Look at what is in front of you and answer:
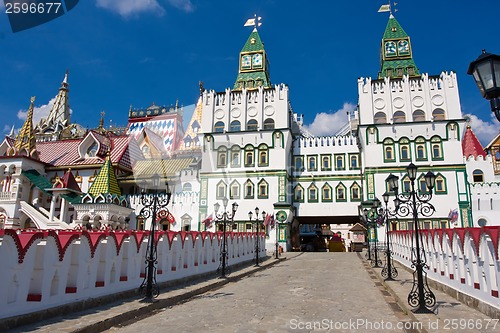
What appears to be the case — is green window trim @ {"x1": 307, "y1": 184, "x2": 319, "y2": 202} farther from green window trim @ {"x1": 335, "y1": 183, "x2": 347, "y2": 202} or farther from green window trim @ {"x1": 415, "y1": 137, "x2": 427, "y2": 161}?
green window trim @ {"x1": 415, "y1": 137, "x2": 427, "y2": 161}

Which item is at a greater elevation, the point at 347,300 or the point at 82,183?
the point at 82,183

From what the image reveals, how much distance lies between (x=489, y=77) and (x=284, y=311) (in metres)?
5.69

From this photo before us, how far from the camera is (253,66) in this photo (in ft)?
129

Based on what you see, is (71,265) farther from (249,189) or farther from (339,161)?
(339,161)

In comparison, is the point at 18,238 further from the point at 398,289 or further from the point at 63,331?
the point at 398,289

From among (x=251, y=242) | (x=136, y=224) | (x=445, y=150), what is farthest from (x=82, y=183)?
(x=445, y=150)

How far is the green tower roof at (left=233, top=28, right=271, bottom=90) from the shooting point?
38.2 metres

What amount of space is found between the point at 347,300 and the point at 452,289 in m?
2.45

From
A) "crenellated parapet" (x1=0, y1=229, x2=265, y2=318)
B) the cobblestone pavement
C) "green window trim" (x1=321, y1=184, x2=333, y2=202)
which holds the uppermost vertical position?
"green window trim" (x1=321, y1=184, x2=333, y2=202)

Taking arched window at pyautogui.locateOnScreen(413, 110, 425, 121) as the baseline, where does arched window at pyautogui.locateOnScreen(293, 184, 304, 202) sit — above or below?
below

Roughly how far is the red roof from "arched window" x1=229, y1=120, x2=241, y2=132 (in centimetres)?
2096

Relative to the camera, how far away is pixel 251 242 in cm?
2255

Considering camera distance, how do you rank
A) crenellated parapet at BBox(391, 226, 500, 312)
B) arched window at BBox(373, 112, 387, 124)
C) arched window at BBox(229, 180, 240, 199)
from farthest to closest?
arched window at BBox(229, 180, 240, 199), arched window at BBox(373, 112, 387, 124), crenellated parapet at BBox(391, 226, 500, 312)

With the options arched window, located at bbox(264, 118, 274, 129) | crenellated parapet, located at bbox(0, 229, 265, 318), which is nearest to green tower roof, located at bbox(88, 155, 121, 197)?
arched window, located at bbox(264, 118, 274, 129)
